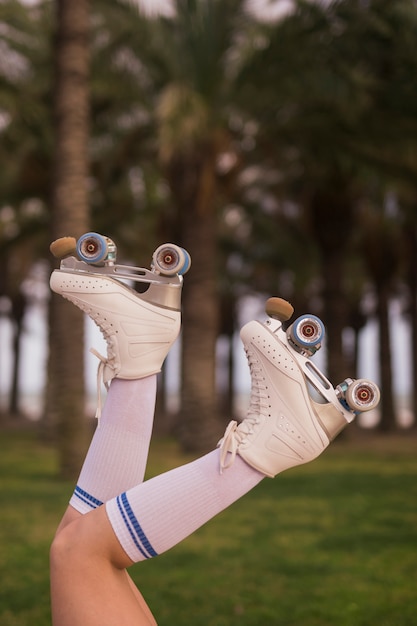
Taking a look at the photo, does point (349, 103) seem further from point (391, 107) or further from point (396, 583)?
point (396, 583)

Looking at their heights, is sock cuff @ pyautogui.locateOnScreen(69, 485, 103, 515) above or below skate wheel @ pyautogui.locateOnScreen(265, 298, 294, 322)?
below

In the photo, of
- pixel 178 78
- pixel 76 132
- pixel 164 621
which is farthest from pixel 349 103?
pixel 164 621

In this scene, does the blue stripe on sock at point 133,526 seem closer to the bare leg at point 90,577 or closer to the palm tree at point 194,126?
the bare leg at point 90,577

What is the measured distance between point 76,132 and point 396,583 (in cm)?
689

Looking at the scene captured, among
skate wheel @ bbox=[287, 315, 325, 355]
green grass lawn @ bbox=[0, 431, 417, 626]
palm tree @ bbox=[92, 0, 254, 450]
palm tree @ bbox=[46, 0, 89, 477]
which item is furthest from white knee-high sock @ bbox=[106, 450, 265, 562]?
palm tree @ bbox=[92, 0, 254, 450]

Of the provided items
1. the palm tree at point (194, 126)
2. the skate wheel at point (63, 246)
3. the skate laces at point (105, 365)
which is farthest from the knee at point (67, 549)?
the palm tree at point (194, 126)

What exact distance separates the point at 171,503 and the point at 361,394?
636mm

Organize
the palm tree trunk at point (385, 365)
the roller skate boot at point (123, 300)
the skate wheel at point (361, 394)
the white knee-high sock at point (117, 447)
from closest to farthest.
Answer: the skate wheel at point (361, 394)
the white knee-high sock at point (117, 447)
the roller skate boot at point (123, 300)
the palm tree trunk at point (385, 365)

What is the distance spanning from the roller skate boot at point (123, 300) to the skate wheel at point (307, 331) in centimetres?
41

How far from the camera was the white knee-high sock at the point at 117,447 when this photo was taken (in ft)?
7.81

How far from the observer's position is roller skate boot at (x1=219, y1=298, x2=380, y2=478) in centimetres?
229

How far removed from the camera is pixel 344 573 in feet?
15.7

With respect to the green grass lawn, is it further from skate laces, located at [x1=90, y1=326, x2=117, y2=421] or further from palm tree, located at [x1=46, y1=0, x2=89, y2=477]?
skate laces, located at [x1=90, y1=326, x2=117, y2=421]

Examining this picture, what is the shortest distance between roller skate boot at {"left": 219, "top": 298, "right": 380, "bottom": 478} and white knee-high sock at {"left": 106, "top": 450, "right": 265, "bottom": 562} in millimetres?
55
